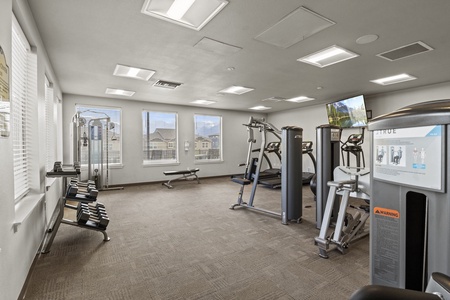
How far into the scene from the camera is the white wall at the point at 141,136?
6.51m

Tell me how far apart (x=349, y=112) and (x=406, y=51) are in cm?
316

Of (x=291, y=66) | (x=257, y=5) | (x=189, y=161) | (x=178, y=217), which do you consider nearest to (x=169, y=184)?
(x=189, y=161)

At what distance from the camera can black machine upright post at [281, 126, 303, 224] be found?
12.2 feet

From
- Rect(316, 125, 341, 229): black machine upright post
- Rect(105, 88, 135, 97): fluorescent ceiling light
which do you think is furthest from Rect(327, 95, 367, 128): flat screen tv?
Rect(105, 88, 135, 97): fluorescent ceiling light

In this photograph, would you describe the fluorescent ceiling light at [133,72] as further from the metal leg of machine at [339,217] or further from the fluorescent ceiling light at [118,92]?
the metal leg of machine at [339,217]

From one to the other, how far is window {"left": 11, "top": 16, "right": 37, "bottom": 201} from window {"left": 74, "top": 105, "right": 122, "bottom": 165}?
3.57 metres

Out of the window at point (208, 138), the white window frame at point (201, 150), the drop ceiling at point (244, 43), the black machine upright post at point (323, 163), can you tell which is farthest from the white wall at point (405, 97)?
the window at point (208, 138)

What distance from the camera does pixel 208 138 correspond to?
347 inches

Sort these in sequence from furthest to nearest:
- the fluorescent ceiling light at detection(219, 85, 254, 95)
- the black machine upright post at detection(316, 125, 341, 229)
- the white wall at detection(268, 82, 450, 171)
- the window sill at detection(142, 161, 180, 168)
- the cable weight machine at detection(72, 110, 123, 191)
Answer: the window sill at detection(142, 161, 180, 168), the cable weight machine at detection(72, 110, 123, 191), the fluorescent ceiling light at detection(219, 85, 254, 95), the white wall at detection(268, 82, 450, 171), the black machine upright post at detection(316, 125, 341, 229)

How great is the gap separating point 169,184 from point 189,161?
149 centimetres

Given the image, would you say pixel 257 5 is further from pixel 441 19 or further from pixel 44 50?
pixel 44 50

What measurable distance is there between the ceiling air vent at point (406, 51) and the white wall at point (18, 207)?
14.6 ft

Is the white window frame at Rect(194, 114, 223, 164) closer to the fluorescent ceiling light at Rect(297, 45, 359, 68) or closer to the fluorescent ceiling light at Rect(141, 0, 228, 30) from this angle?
the fluorescent ceiling light at Rect(297, 45, 359, 68)

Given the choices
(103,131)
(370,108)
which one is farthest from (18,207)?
(370,108)
